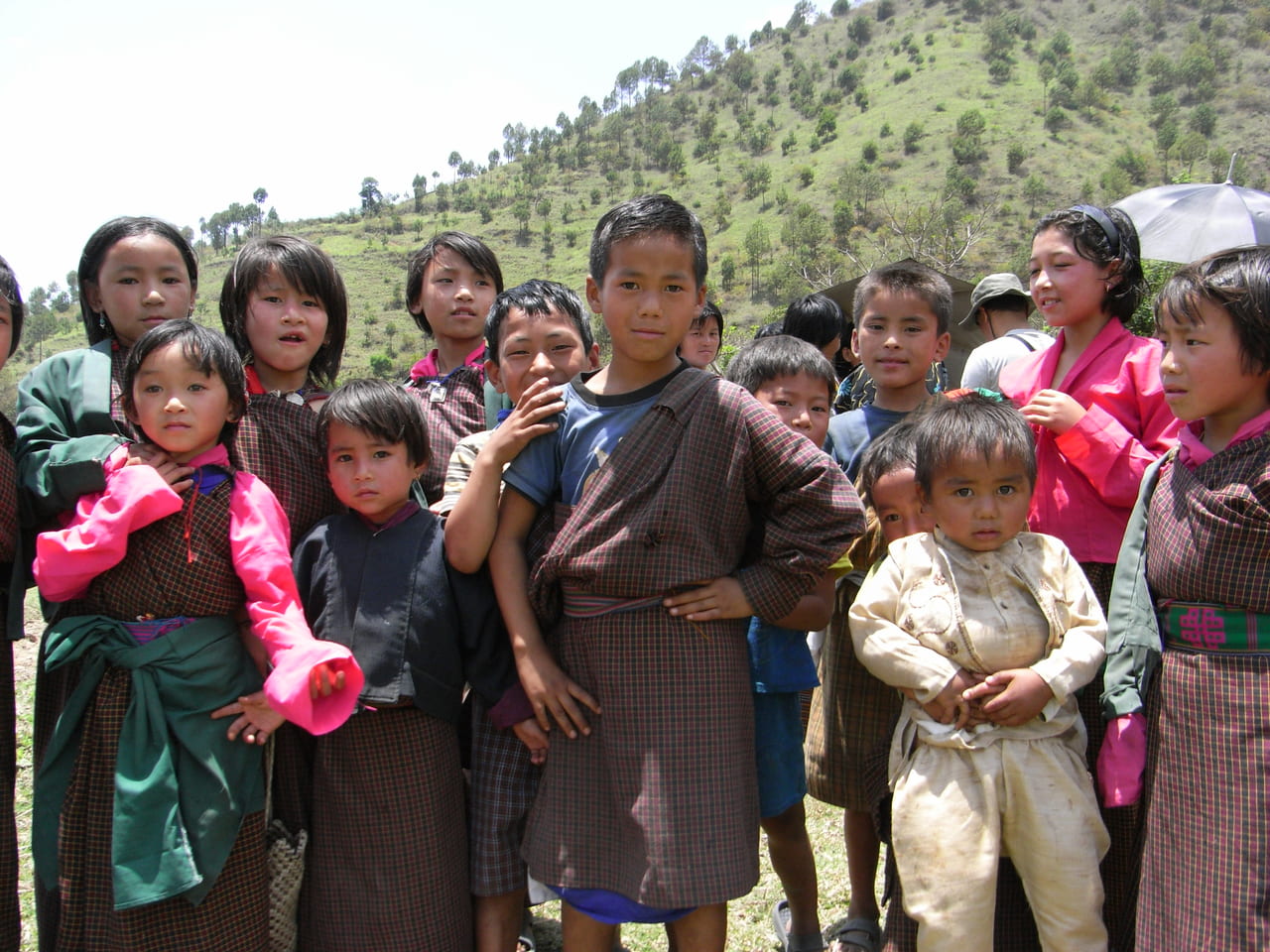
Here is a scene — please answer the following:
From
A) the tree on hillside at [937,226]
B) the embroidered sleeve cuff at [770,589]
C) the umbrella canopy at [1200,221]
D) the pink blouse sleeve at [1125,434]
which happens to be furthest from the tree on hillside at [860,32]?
the embroidered sleeve cuff at [770,589]

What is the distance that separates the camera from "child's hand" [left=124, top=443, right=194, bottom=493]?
2.12 metres

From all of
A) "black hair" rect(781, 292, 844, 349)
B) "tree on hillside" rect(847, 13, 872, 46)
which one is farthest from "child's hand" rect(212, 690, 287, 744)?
"tree on hillside" rect(847, 13, 872, 46)

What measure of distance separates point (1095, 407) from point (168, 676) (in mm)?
2514

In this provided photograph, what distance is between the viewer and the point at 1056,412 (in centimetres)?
234

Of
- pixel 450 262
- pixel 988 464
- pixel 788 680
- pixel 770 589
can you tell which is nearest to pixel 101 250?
pixel 450 262

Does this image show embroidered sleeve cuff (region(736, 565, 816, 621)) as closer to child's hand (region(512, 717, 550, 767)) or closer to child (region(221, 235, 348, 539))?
child's hand (region(512, 717, 550, 767))

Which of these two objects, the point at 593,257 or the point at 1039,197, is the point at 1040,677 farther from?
the point at 1039,197

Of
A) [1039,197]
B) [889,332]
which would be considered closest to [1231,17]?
[1039,197]

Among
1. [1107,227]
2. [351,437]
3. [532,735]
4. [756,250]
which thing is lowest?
[532,735]

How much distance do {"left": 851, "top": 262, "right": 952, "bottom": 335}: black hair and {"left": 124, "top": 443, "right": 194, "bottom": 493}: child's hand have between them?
2111 millimetres

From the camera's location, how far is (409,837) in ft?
7.11

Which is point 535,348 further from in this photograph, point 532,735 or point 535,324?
point 532,735

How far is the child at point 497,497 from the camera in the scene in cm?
213

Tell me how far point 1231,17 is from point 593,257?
10076 cm
